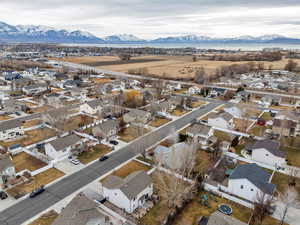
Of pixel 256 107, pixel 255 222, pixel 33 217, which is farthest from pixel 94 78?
pixel 255 222

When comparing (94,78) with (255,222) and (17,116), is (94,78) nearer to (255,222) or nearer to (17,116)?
(17,116)

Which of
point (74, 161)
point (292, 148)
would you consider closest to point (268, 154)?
point (292, 148)

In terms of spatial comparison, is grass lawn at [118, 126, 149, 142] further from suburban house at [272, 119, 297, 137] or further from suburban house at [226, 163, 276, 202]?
suburban house at [272, 119, 297, 137]

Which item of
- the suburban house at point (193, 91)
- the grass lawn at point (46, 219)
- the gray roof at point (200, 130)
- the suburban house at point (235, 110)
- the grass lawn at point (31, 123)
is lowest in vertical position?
the grass lawn at point (46, 219)

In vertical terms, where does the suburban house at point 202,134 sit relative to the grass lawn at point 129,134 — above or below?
above

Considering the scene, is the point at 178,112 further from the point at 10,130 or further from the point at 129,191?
the point at 10,130

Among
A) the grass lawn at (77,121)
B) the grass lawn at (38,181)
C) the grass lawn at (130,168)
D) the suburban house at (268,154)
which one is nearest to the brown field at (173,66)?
the grass lawn at (77,121)

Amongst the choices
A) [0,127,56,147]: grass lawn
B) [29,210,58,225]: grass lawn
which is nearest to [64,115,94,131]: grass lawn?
[0,127,56,147]: grass lawn

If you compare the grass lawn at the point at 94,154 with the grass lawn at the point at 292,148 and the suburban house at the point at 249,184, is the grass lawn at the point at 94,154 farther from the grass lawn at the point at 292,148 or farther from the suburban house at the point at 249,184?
the grass lawn at the point at 292,148
